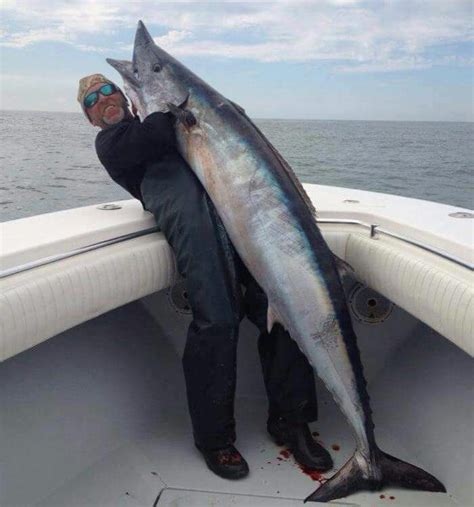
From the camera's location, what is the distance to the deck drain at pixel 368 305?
2.83m

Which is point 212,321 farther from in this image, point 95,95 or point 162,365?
point 95,95

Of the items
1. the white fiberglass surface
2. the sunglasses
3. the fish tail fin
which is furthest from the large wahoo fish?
the sunglasses

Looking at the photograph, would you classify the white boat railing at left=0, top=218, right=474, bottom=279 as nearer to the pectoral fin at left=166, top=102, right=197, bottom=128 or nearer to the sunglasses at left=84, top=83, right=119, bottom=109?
the pectoral fin at left=166, top=102, right=197, bottom=128

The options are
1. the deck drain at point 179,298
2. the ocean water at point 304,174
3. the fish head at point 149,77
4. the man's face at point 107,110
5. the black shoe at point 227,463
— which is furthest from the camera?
the ocean water at point 304,174

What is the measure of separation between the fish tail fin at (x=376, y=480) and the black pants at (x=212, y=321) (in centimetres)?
34

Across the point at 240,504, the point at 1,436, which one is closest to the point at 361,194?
the point at 240,504

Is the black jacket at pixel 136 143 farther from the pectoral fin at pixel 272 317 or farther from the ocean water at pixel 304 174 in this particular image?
the ocean water at pixel 304 174

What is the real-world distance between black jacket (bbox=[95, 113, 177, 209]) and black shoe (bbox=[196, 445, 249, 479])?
1.21 metres

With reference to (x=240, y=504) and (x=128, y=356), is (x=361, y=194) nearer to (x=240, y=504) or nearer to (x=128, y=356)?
(x=128, y=356)

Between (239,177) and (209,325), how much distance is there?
584mm

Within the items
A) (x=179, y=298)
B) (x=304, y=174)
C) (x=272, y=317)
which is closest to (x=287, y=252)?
(x=272, y=317)

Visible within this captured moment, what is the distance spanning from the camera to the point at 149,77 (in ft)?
8.57

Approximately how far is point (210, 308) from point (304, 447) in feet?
2.35

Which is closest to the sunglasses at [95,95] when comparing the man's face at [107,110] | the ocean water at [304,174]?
the man's face at [107,110]
